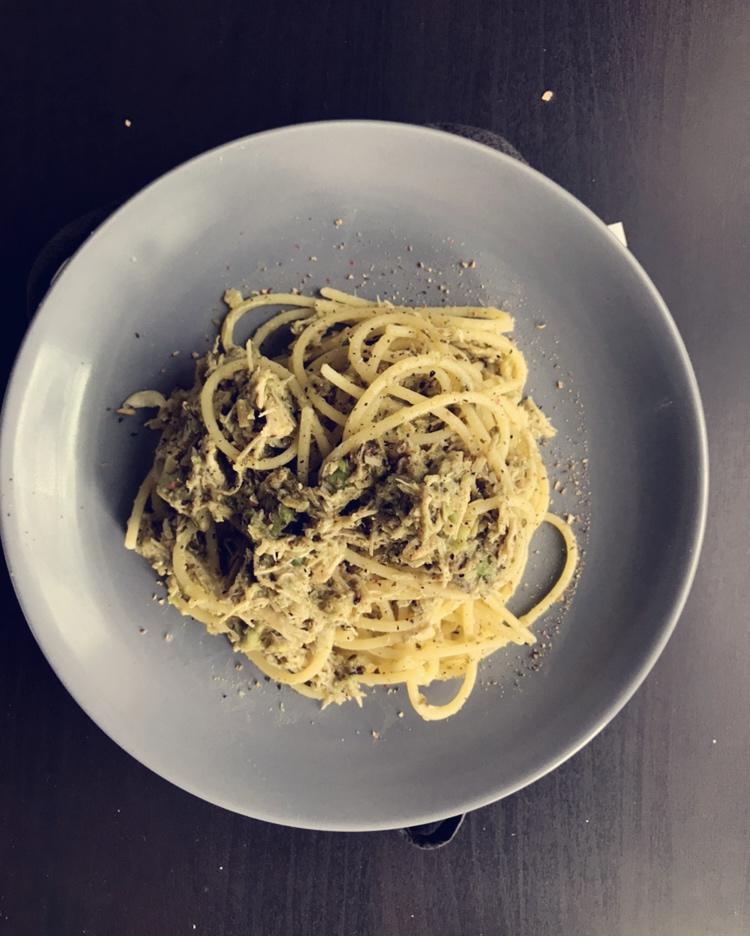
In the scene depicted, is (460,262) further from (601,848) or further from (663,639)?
(601,848)

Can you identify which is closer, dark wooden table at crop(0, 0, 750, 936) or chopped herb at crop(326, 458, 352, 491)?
chopped herb at crop(326, 458, 352, 491)

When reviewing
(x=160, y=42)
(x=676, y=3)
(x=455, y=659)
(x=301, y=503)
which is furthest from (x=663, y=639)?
(x=160, y=42)

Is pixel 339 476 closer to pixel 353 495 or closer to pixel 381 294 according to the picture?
pixel 353 495

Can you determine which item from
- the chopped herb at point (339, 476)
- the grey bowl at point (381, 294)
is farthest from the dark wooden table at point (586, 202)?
the chopped herb at point (339, 476)

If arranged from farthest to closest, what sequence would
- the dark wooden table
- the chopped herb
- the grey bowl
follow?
the dark wooden table, the grey bowl, the chopped herb

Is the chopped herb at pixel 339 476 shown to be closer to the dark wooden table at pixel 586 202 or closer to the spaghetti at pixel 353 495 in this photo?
the spaghetti at pixel 353 495

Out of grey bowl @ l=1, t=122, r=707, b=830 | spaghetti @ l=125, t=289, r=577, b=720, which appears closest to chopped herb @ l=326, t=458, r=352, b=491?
spaghetti @ l=125, t=289, r=577, b=720

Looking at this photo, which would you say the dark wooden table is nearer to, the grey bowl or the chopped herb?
the grey bowl
